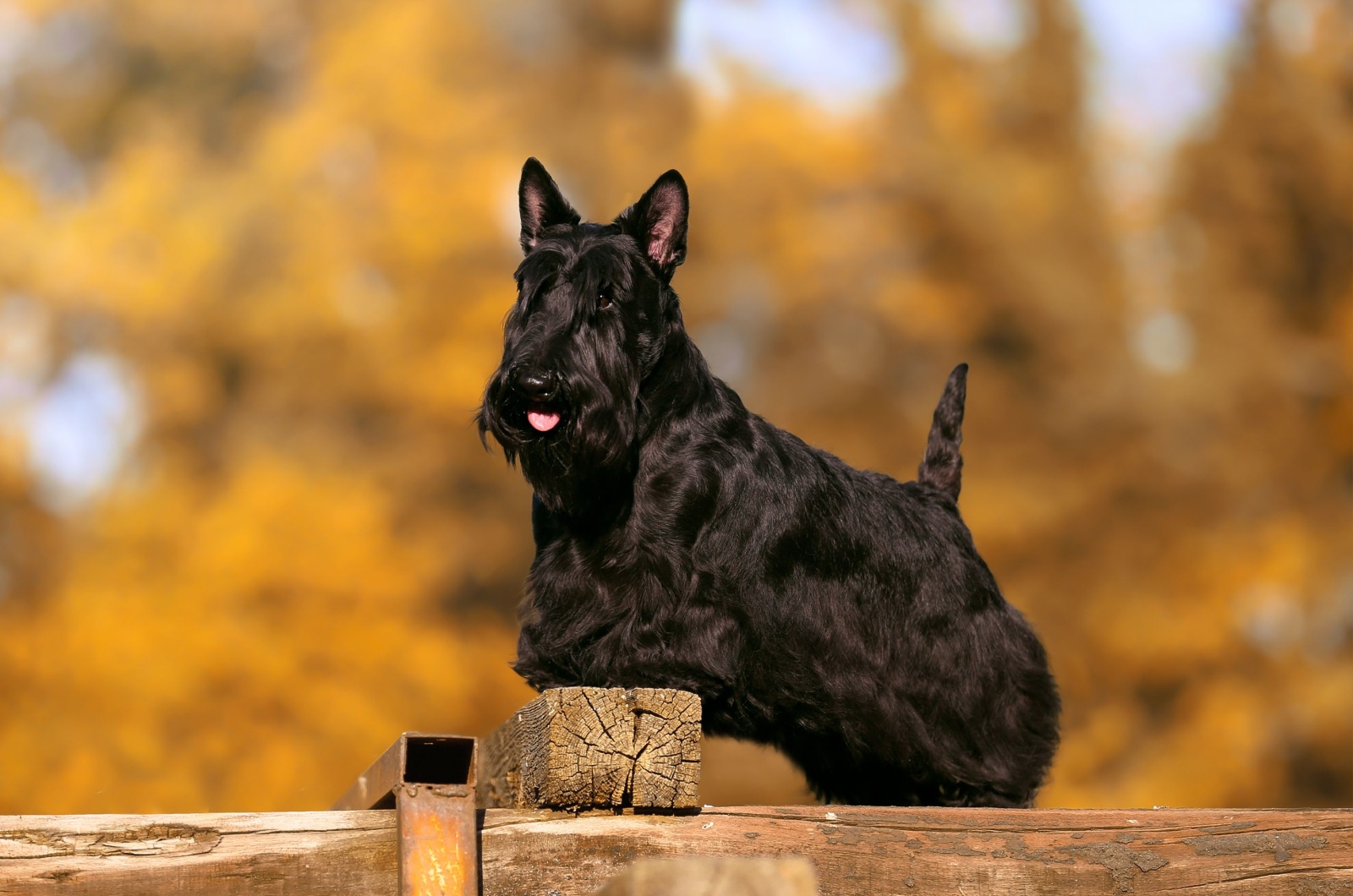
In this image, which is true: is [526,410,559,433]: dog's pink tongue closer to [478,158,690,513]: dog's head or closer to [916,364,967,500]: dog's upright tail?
[478,158,690,513]: dog's head

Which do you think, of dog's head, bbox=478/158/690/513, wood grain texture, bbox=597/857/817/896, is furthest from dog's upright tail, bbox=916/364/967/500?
wood grain texture, bbox=597/857/817/896

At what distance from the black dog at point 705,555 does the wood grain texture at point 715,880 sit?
165cm

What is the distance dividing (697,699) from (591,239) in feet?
4.96

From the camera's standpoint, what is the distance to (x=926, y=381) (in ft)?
43.8

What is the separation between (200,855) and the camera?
2.97m

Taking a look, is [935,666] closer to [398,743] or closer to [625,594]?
[625,594]

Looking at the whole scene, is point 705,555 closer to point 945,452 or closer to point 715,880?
point 945,452

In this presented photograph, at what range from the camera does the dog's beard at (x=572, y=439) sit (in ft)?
12.8

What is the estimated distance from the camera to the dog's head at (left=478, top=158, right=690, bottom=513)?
3916 mm

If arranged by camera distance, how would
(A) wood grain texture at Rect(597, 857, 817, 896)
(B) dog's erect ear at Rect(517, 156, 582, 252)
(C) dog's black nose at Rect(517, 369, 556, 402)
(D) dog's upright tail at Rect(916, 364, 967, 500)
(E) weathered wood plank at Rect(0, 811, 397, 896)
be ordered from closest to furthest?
(A) wood grain texture at Rect(597, 857, 817, 896) < (E) weathered wood plank at Rect(0, 811, 397, 896) < (C) dog's black nose at Rect(517, 369, 556, 402) < (B) dog's erect ear at Rect(517, 156, 582, 252) < (D) dog's upright tail at Rect(916, 364, 967, 500)

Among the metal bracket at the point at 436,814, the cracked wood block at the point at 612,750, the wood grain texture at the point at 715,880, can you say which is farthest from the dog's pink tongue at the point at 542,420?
the wood grain texture at the point at 715,880

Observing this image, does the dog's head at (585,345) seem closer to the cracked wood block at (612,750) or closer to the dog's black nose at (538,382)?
the dog's black nose at (538,382)

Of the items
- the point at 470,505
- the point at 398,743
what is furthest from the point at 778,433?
the point at 470,505

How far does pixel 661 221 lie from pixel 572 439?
2.70 feet
